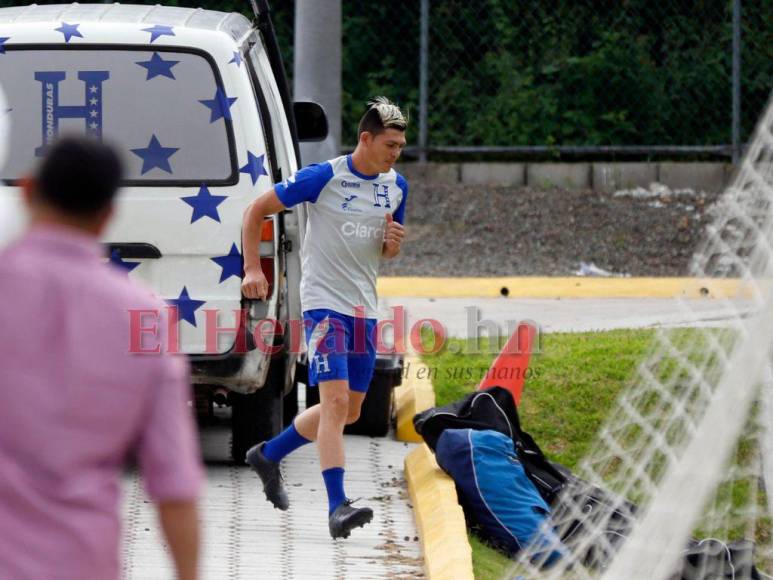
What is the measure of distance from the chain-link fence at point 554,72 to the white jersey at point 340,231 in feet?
30.9

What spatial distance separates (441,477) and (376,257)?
1.03 meters

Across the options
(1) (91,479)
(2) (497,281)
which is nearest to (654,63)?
(2) (497,281)

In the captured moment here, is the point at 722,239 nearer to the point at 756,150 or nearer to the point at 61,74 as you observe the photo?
the point at 756,150

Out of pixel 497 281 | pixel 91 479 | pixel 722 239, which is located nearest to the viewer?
pixel 91 479

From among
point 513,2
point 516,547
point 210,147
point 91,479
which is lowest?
point 516,547

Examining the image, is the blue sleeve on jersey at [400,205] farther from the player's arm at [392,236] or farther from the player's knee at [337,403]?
the player's knee at [337,403]

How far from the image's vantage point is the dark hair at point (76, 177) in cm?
291

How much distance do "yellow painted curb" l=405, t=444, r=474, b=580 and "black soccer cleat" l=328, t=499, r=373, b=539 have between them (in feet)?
0.79

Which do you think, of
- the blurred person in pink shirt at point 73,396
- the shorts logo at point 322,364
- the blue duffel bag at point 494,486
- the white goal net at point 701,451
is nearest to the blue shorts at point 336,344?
the shorts logo at point 322,364

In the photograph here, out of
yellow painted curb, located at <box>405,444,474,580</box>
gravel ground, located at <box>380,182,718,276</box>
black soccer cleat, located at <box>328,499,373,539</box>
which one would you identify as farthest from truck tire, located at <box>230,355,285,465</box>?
gravel ground, located at <box>380,182,718,276</box>

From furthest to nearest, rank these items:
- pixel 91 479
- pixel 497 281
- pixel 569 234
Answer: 1. pixel 569 234
2. pixel 497 281
3. pixel 91 479

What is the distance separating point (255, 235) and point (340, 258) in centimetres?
35

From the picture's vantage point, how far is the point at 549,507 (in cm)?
668

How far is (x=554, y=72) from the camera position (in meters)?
16.2
